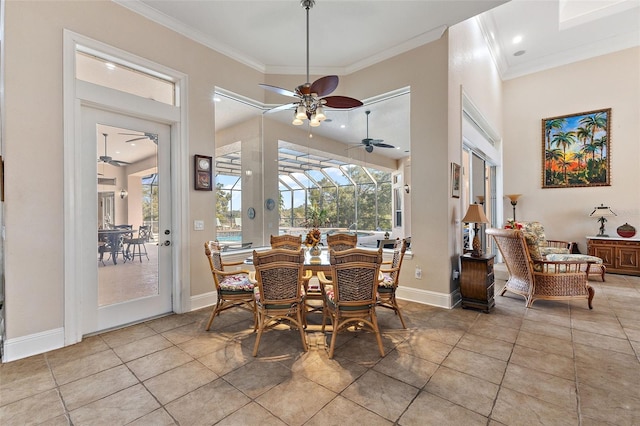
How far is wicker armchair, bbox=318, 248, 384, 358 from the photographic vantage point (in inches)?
97.7

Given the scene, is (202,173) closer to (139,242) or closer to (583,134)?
(139,242)

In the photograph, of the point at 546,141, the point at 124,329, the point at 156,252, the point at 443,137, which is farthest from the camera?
the point at 546,141

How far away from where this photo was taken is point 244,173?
509cm

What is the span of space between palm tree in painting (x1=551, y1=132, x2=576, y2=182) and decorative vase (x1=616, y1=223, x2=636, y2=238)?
4.65 ft

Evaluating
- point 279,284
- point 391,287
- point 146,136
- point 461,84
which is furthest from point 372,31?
point 279,284

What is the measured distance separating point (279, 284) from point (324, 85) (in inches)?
79.7

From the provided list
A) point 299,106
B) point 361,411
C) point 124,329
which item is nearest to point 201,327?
point 124,329

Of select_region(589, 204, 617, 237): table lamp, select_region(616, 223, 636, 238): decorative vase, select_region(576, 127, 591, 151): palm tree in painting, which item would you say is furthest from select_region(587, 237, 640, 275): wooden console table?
select_region(576, 127, 591, 151): palm tree in painting

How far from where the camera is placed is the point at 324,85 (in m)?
2.91

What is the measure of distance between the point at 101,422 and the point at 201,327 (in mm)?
1446

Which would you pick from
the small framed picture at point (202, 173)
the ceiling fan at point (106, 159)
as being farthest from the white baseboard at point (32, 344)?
the small framed picture at point (202, 173)

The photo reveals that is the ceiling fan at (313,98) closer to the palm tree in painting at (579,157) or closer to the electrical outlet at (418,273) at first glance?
the electrical outlet at (418,273)

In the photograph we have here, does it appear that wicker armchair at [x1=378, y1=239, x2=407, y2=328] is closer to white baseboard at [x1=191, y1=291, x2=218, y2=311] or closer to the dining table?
white baseboard at [x1=191, y1=291, x2=218, y2=311]

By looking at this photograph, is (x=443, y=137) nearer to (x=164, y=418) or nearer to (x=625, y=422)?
(x=625, y=422)
